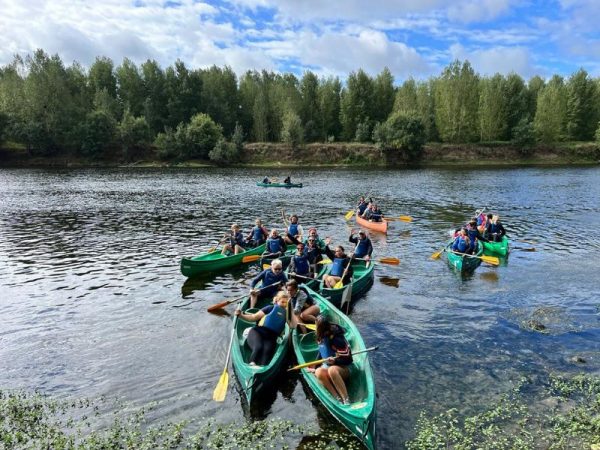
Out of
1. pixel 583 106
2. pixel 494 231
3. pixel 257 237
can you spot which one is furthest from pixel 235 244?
pixel 583 106

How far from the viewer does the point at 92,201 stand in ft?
151

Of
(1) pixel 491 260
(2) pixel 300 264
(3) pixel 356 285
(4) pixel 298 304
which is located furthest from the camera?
(1) pixel 491 260

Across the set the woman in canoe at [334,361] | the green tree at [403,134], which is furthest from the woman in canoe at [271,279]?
the green tree at [403,134]

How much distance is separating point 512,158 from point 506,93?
20.1 metres

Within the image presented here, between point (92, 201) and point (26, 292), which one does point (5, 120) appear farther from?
point (26, 292)

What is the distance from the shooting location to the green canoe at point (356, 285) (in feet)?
54.6

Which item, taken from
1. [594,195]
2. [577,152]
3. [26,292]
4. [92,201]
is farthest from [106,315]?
[577,152]

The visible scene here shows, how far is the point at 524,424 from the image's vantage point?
10133 mm

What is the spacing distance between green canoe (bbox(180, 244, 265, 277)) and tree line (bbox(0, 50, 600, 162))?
73.6 m

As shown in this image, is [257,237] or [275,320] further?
[257,237]

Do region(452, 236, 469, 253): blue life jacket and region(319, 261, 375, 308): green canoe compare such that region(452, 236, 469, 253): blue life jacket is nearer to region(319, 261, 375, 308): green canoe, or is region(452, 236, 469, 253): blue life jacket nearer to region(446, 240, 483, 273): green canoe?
region(446, 240, 483, 273): green canoe

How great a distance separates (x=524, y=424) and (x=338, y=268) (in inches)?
366

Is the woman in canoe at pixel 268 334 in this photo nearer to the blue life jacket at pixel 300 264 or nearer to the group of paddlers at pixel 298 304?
the group of paddlers at pixel 298 304

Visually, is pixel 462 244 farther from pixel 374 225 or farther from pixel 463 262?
pixel 374 225
